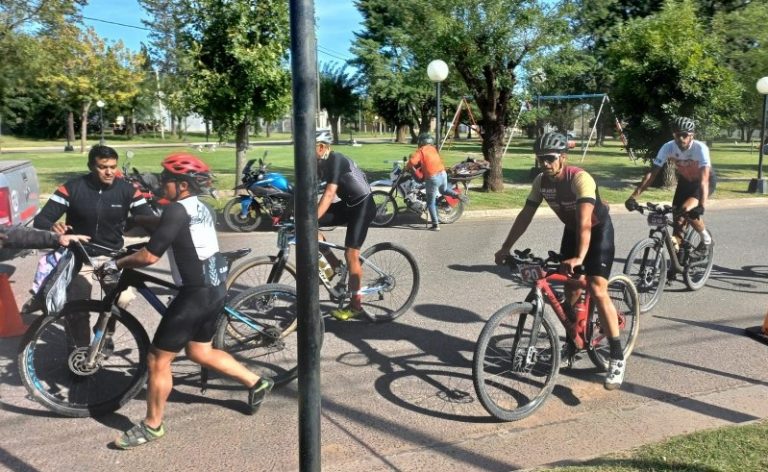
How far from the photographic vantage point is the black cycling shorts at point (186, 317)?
3.60 meters

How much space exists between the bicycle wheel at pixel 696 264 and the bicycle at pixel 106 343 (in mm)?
4918

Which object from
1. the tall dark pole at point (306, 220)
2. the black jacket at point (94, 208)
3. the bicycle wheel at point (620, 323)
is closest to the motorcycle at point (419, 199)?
the bicycle wheel at point (620, 323)

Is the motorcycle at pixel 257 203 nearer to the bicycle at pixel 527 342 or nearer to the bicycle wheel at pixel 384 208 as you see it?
the bicycle wheel at pixel 384 208

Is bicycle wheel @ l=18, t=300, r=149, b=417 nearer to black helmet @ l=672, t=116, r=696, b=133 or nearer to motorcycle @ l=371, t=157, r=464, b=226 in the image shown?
black helmet @ l=672, t=116, r=696, b=133

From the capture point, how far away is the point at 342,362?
502 centimetres

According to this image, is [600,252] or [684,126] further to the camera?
[684,126]

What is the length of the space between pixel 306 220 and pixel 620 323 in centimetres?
348

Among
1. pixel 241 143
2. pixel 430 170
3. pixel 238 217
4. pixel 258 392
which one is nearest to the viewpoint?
pixel 258 392

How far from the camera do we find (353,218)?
579 cm

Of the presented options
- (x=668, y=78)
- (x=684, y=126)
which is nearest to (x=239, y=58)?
(x=684, y=126)

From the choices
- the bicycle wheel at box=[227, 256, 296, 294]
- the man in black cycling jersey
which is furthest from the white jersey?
the man in black cycling jersey

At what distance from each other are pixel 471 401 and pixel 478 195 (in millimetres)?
11940

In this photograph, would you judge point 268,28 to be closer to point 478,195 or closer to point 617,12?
point 478,195

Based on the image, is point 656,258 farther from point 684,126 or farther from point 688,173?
point 684,126
